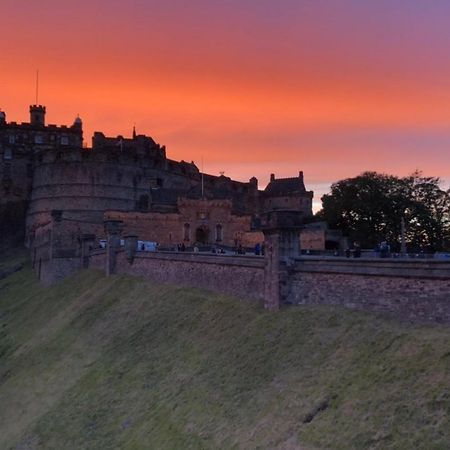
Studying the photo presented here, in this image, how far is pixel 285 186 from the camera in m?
95.4

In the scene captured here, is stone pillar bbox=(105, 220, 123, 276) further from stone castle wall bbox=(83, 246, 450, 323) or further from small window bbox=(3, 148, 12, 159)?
small window bbox=(3, 148, 12, 159)

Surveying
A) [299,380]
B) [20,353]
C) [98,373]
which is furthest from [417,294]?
[20,353]

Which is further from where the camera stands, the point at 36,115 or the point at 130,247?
the point at 36,115

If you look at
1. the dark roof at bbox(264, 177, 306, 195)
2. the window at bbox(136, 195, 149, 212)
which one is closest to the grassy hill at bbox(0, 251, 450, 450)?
the window at bbox(136, 195, 149, 212)

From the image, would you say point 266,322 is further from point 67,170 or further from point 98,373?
point 67,170

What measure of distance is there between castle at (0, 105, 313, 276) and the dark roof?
0.48 feet

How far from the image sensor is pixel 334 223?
63.2 meters

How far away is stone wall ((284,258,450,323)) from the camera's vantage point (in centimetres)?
1648

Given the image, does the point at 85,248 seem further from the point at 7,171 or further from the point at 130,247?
the point at 7,171

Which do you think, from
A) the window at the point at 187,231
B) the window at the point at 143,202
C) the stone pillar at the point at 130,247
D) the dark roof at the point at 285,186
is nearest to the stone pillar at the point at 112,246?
the stone pillar at the point at 130,247

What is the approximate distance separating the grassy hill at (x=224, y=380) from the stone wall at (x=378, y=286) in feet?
1.47

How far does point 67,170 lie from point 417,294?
61.4 metres

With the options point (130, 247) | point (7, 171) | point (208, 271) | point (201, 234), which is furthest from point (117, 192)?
point (208, 271)

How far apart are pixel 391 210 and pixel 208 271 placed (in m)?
33.5
